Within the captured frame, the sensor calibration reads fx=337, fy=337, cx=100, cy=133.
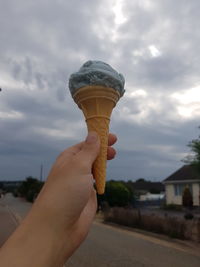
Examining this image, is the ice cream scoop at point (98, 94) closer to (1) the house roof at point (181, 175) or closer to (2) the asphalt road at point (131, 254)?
(2) the asphalt road at point (131, 254)

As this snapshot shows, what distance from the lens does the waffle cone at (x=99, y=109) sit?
2.46 metres

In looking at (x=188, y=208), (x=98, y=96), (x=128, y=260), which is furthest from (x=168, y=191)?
(x=98, y=96)

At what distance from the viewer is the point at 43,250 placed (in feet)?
A: 4.96

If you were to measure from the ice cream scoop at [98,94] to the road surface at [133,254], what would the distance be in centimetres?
770

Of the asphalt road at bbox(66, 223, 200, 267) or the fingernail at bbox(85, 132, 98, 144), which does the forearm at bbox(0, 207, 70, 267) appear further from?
the asphalt road at bbox(66, 223, 200, 267)

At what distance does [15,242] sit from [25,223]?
0.11 meters

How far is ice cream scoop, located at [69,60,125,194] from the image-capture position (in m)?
2.50

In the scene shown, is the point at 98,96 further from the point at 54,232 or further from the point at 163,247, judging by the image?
the point at 163,247

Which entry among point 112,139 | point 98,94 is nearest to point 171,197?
point 112,139

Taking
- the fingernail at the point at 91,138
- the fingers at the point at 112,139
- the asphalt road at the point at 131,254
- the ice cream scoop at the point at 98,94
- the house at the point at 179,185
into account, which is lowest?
the asphalt road at the point at 131,254

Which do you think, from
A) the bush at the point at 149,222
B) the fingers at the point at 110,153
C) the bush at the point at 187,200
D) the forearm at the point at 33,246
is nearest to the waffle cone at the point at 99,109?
the fingers at the point at 110,153

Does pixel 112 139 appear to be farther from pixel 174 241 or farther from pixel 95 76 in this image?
pixel 174 241

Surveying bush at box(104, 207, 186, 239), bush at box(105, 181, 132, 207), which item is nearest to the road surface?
bush at box(104, 207, 186, 239)

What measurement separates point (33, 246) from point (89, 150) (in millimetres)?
766
